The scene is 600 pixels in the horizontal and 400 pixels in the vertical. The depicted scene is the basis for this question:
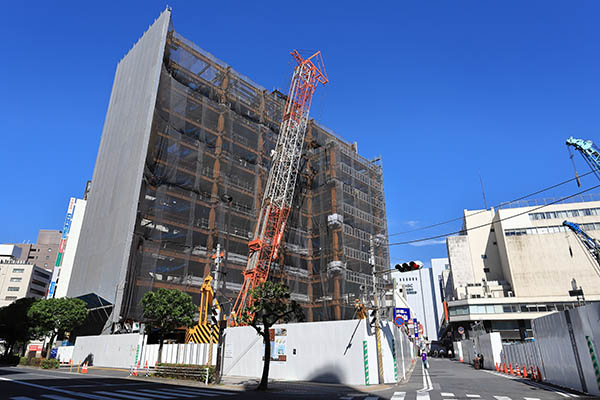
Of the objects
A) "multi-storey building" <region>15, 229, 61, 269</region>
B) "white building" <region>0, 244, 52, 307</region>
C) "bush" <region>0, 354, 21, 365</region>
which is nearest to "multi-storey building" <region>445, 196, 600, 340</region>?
"bush" <region>0, 354, 21, 365</region>

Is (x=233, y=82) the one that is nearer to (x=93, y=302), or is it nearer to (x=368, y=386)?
(x=93, y=302)

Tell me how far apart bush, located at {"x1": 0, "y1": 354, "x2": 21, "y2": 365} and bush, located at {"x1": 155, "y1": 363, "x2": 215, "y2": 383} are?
68.3 ft

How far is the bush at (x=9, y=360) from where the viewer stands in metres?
33.1

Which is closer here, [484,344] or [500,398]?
[500,398]

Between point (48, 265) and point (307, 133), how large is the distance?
372 feet

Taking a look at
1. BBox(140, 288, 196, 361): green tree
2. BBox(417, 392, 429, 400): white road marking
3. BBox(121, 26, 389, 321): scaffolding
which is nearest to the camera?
BBox(417, 392, 429, 400): white road marking

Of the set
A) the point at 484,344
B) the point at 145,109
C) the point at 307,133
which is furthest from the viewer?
the point at 307,133

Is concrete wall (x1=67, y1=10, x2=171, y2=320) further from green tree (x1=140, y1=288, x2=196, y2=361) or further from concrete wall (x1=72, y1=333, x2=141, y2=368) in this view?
green tree (x1=140, y1=288, x2=196, y2=361)

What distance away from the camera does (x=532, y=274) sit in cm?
7281

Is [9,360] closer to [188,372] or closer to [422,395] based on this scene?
[188,372]

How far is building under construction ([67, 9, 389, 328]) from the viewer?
124ft

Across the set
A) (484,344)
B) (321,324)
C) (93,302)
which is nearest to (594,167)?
(484,344)

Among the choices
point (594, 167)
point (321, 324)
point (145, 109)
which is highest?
point (145, 109)

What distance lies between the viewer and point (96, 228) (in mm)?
44094
